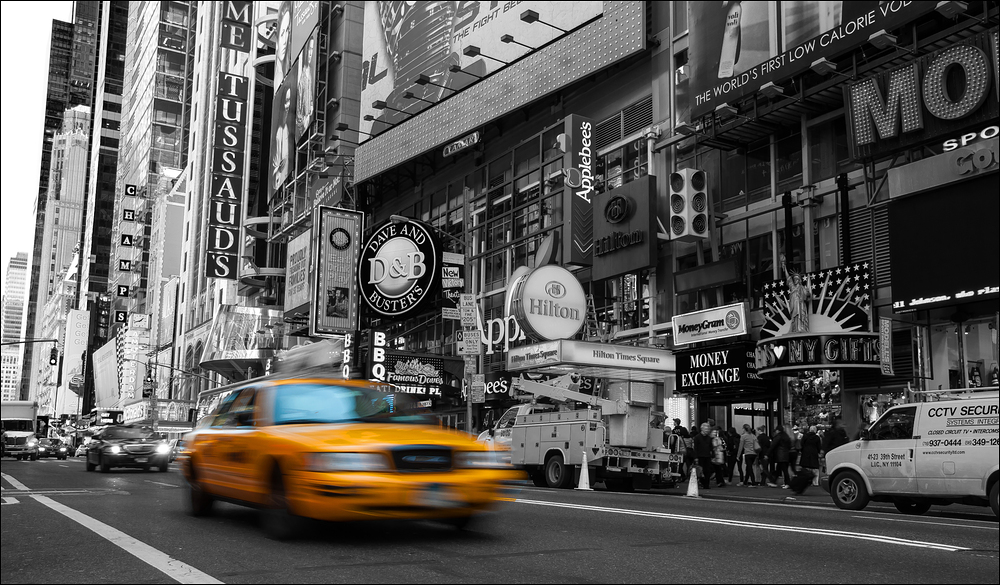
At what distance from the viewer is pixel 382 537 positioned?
8.48 m

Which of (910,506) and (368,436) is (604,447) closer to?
(910,506)

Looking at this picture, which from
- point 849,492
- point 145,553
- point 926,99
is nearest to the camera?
point 145,553

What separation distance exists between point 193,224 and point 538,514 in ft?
282

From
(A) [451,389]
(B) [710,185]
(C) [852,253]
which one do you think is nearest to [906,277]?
(C) [852,253]

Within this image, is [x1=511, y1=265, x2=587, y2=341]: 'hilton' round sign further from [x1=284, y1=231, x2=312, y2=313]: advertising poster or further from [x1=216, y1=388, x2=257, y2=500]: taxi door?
[x1=284, y1=231, x2=312, y2=313]: advertising poster

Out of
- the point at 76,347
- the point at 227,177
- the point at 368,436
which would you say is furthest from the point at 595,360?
the point at 76,347

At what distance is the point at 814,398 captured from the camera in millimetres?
24328

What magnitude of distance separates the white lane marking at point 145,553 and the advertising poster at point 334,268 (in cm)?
3812

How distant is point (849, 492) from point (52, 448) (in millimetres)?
47130

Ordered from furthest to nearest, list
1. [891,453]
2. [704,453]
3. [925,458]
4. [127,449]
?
[127,449]
[704,453]
[891,453]
[925,458]

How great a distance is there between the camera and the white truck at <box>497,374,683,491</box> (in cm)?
2039

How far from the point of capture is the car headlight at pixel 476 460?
335 inches

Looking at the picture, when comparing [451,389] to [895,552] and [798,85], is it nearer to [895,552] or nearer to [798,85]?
[798,85]

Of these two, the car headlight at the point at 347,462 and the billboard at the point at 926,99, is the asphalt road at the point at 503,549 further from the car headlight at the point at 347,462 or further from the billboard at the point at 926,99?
the billboard at the point at 926,99
